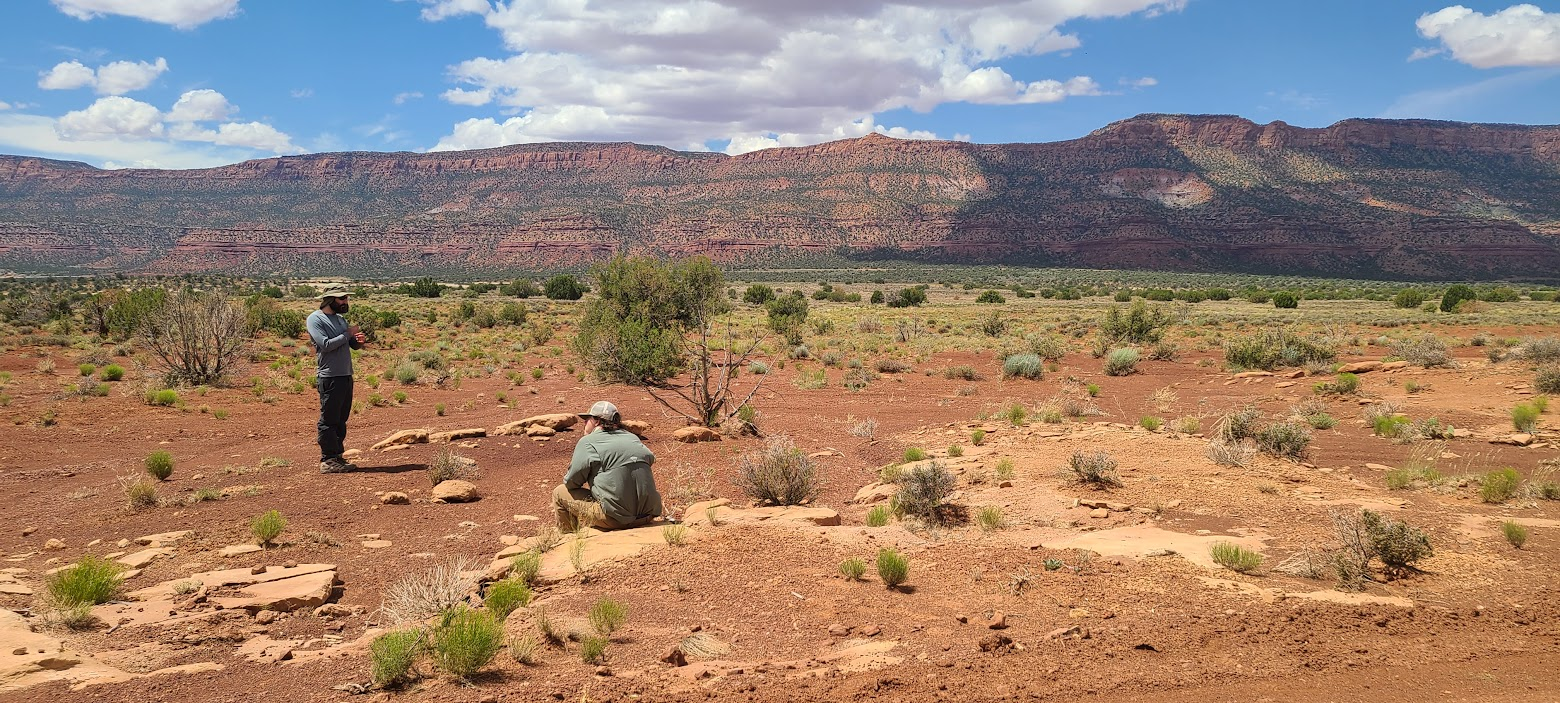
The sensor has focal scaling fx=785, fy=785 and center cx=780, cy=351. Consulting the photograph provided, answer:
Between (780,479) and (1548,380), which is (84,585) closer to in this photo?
(780,479)

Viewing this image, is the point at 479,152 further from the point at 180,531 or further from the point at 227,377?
the point at 180,531

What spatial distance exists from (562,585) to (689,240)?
356 ft

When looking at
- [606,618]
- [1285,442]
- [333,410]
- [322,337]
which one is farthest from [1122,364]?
[606,618]

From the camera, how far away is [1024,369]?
67.3ft

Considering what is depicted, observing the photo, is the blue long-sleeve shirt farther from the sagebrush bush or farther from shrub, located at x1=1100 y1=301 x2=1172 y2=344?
shrub, located at x1=1100 y1=301 x2=1172 y2=344

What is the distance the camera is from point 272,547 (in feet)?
23.3

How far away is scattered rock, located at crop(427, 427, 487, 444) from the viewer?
11.8 m

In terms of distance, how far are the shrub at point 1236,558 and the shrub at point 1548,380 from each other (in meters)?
12.6

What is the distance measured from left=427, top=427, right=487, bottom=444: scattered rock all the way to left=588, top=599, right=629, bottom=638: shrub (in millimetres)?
7602

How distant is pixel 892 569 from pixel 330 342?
7481mm

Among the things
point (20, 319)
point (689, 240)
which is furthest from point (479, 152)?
point (20, 319)

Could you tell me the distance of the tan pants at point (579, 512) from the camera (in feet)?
23.4

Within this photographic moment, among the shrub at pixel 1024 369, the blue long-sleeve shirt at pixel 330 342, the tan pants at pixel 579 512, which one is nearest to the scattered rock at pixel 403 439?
the blue long-sleeve shirt at pixel 330 342

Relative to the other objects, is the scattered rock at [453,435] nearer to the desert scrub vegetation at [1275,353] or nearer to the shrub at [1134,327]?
the desert scrub vegetation at [1275,353]
